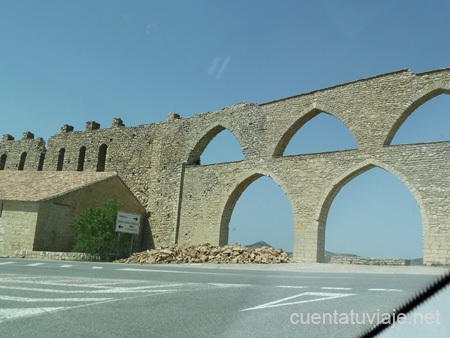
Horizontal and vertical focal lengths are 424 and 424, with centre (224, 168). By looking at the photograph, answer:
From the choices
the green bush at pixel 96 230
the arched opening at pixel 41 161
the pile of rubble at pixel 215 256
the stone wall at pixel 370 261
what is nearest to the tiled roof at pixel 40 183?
the green bush at pixel 96 230

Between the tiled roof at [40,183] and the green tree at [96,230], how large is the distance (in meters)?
2.03

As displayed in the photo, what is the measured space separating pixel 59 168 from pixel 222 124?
44.6 feet

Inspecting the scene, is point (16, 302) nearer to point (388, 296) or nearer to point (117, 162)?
point (388, 296)

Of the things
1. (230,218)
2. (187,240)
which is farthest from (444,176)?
(187,240)

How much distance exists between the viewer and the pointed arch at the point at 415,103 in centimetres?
1581

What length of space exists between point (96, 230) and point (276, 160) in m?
8.87

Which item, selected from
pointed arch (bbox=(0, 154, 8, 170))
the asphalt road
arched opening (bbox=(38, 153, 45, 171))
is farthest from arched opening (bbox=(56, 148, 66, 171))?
the asphalt road

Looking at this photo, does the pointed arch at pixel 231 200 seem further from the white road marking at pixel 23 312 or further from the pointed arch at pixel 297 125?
the white road marking at pixel 23 312

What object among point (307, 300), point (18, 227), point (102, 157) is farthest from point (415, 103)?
point (102, 157)

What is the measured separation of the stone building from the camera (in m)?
19.2

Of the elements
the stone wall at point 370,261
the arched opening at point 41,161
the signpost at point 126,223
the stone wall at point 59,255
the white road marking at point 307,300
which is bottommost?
the stone wall at point 59,255

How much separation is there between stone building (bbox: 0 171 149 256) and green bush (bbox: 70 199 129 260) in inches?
41.7

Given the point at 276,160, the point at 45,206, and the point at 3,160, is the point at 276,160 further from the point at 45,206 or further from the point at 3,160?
the point at 3,160

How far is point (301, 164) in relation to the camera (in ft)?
61.0
